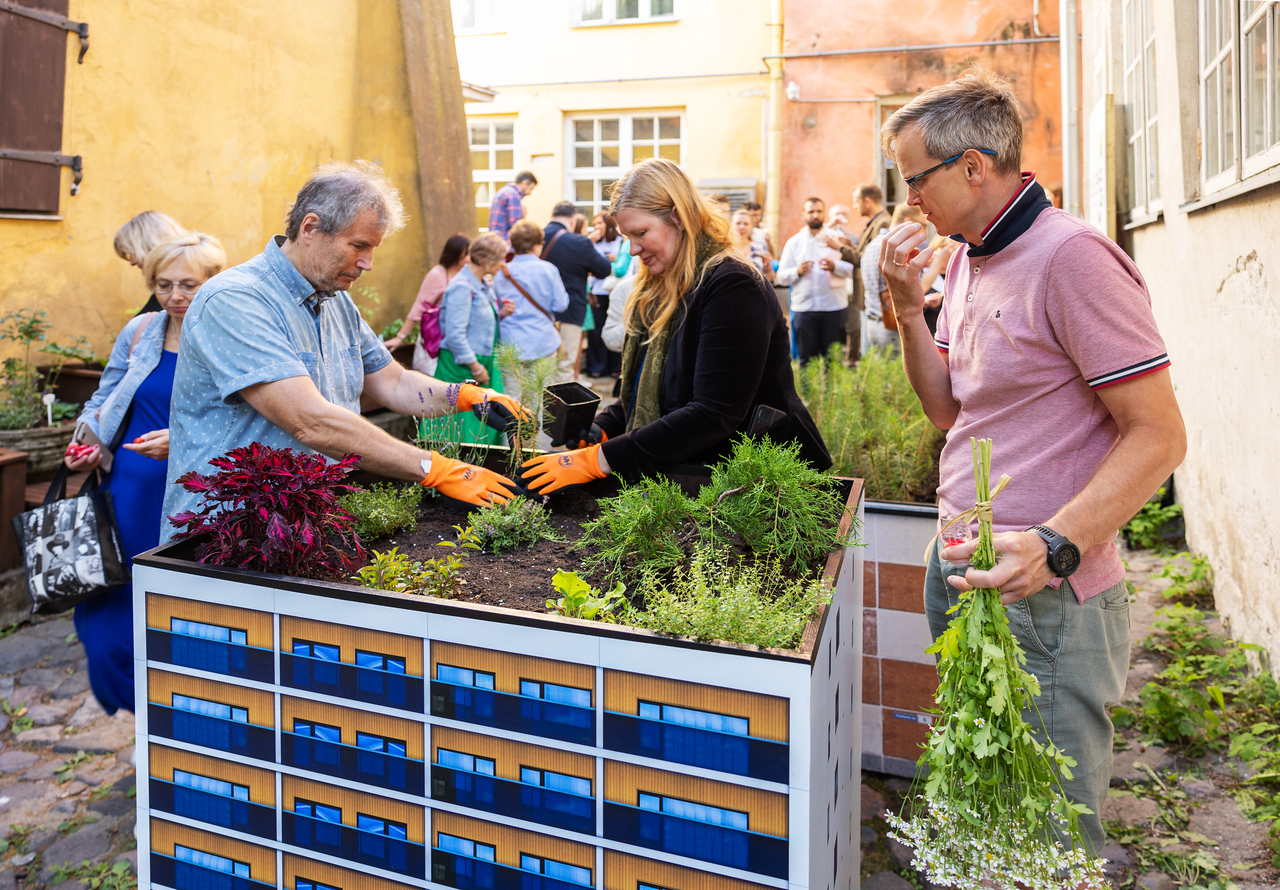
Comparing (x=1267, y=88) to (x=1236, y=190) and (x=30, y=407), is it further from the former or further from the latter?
(x=30, y=407)

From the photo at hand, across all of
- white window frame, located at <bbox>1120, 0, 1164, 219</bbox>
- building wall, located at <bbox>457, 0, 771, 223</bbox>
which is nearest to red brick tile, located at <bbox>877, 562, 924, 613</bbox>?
white window frame, located at <bbox>1120, 0, 1164, 219</bbox>

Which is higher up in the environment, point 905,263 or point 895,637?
point 905,263

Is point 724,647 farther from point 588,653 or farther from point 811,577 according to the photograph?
point 811,577

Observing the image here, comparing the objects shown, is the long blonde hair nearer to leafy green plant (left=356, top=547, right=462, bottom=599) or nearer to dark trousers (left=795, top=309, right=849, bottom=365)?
leafy green plant (left=356, top=547, right=462, bottom=599)

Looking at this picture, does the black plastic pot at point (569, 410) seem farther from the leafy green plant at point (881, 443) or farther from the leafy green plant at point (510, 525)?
the leafy green plant at point (881, 443)

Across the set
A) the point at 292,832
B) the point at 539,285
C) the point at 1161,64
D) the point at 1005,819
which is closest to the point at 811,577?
the point at 1005,819

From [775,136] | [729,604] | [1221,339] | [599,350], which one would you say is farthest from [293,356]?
[775,136]

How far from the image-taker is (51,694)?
3854 mm

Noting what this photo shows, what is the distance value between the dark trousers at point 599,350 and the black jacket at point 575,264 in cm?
192

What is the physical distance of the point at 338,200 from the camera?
7.75ft

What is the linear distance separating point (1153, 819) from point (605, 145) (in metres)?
13.9

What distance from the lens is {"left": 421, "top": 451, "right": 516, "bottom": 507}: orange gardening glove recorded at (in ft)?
7.79

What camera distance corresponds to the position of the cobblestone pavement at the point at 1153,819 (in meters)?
2.66

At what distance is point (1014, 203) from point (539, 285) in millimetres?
5510
